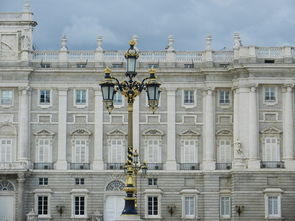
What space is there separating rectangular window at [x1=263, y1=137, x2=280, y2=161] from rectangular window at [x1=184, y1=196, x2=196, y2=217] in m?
6.56

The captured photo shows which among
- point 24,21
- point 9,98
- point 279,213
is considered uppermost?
point 24,21

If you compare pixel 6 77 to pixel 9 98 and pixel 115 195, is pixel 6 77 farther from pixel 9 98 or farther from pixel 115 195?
pixel 115 195

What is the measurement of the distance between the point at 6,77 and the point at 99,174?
10652mm

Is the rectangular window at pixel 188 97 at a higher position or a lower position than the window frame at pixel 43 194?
higher

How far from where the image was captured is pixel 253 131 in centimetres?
6556

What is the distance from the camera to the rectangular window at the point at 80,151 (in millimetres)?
67562

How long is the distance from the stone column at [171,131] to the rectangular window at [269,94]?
7.30 m

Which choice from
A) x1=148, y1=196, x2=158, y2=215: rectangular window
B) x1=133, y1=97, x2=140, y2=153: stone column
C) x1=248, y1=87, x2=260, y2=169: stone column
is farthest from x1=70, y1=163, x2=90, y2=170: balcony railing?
x1=248, y1=87, x2=260, y2=169: stone column

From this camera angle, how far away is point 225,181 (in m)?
66.8

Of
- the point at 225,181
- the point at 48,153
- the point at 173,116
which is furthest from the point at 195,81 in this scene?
the point at 48,153

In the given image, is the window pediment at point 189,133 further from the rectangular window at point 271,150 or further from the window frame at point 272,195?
the window frame at point 272,195

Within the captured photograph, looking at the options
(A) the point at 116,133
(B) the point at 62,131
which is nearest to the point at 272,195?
(A) the point at 116,133

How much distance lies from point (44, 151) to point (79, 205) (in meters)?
5.10

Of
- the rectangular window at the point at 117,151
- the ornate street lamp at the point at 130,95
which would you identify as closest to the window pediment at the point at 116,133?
the rectangular window at the point at 117,151
